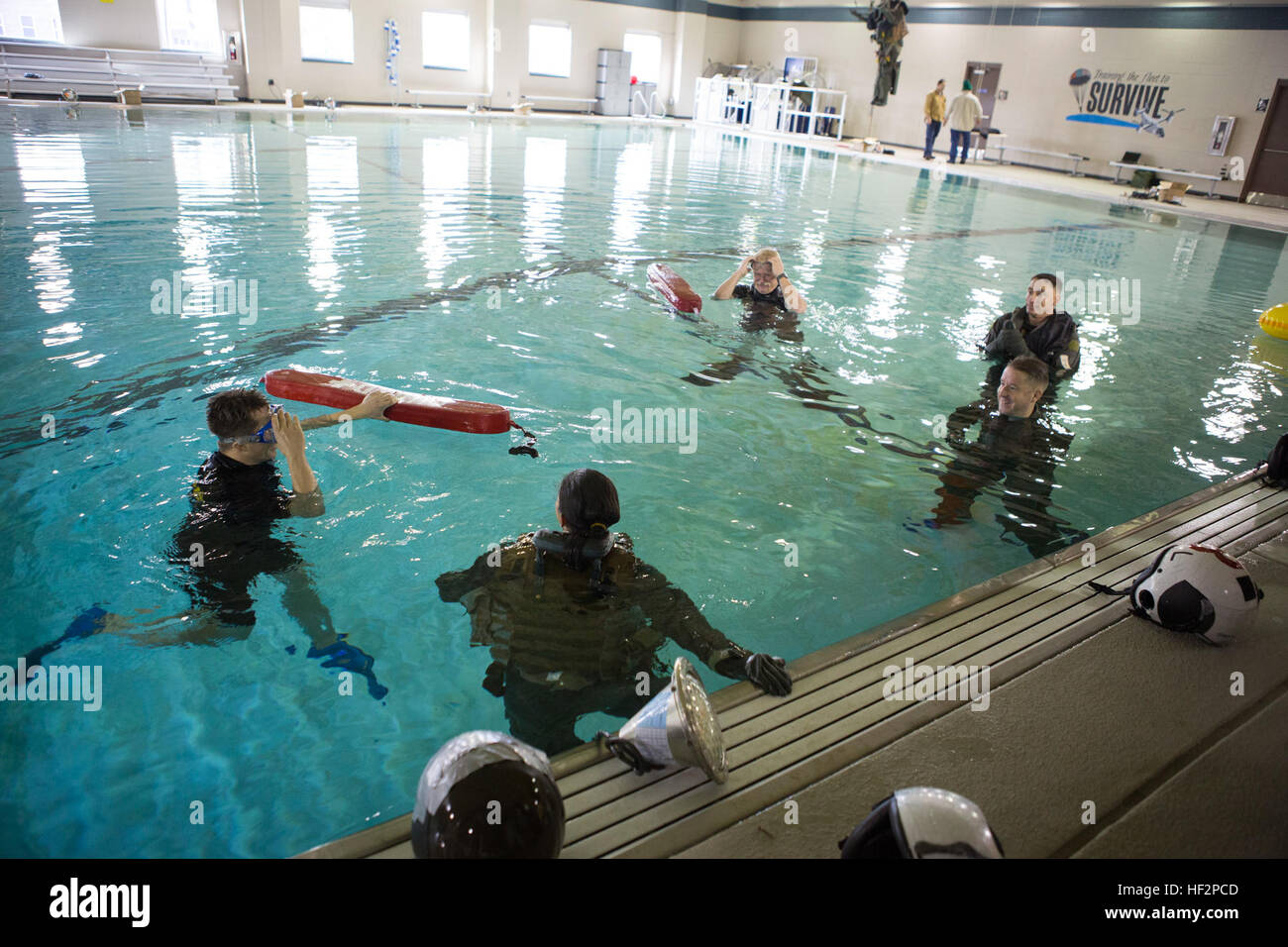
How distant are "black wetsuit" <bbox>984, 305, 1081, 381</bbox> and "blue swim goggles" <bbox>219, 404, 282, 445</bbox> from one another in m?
5.22

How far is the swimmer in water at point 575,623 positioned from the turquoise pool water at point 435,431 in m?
0.28

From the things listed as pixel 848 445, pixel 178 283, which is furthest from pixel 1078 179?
pixel 178 283

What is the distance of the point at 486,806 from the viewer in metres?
1.49

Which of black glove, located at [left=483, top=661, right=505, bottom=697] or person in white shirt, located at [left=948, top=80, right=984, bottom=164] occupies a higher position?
person in white shirt, located at [left=948, top=80, right=984, bottom=164]

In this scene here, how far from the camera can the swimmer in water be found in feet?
8.15

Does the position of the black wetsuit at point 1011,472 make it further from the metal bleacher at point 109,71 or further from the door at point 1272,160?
the metal bleacher at point 109,71

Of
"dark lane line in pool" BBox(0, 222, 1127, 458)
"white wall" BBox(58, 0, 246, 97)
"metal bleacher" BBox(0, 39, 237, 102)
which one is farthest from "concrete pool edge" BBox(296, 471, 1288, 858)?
"white wall" BBox(58, 0, 246, 97)

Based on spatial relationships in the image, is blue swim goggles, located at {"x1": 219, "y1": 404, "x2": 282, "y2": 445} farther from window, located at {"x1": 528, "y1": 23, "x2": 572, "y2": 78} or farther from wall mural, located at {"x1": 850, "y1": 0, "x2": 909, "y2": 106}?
window, located at {"x1": 528, "y1": 23, "x2": 572, "y2": 78}

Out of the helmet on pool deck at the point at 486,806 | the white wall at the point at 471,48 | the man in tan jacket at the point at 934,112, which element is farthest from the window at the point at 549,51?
the helmet on pool deck at the point at 486,806

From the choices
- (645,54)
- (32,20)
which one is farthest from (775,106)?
(32,20)

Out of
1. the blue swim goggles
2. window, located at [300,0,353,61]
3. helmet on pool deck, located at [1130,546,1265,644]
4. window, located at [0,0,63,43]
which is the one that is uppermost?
window, located at [300,0,353,61]

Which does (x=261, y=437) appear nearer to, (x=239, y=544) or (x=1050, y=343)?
(x=239, y=544)

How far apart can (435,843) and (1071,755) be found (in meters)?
1.69

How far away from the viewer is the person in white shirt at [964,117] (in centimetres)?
2195
